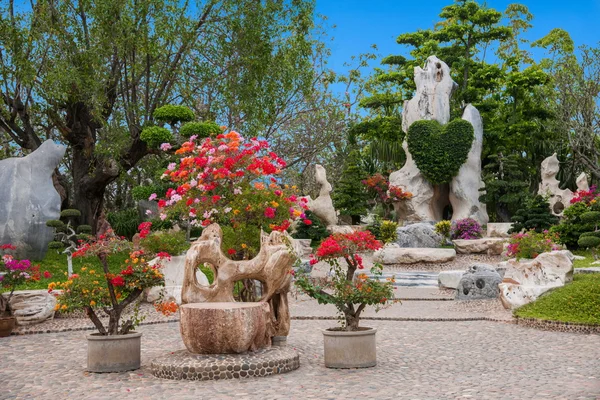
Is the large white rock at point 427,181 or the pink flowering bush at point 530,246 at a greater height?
the large white rock at point 427,181

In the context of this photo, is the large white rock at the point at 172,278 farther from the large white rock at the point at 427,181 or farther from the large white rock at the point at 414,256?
the large white rock at the point at 427,181

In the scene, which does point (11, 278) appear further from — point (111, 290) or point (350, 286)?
point (350, 286)

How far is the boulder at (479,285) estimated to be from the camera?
13883 mm

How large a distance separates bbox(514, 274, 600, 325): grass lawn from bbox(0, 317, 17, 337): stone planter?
7.96 m

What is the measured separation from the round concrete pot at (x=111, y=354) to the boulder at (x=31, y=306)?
4184mm

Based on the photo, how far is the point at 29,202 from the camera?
17.2m

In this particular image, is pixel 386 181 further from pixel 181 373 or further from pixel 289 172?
pixel 181 373

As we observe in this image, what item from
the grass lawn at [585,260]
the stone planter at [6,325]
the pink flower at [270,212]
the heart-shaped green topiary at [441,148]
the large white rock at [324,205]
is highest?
the heart-shaped green topiary at [441,148]

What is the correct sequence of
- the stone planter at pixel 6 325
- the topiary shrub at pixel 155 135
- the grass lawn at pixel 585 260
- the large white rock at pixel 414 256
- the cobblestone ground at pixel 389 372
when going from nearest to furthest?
the cobblestone ground at pixel 389 372, the stone planter at pixel 6 325, the grass lawn at pixel 585 260, the topiary shrub at pixel 155 135, the large white rock at pixel 414 256

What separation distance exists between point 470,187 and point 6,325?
21.6m

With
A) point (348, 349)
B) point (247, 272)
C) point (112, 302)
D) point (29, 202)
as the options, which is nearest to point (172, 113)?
point (29, 202)

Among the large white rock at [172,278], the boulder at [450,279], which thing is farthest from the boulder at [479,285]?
the large white rock at [172,278]

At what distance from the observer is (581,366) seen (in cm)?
781

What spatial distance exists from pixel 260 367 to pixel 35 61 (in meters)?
14.0
